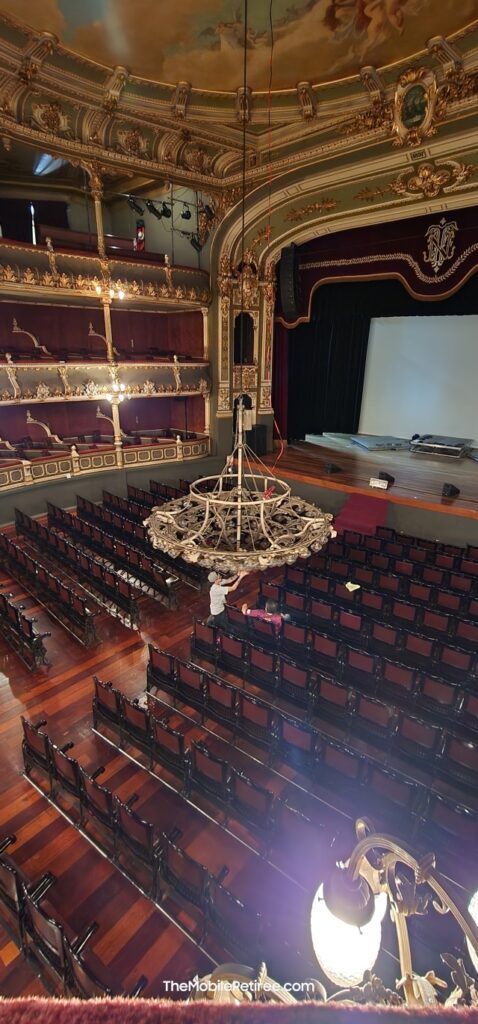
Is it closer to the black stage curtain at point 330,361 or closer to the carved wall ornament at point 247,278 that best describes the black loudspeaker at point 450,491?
the black stage curtain at point 330,361

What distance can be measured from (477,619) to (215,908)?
5557 millimetres

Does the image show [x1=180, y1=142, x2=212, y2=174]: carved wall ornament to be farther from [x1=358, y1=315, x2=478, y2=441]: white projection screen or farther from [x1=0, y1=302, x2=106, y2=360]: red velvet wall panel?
[x1=358, y1=315, x2=478, y2=441]: white projection screen

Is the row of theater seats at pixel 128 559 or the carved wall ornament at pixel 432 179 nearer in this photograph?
the row of theater seats at pixel 128 559

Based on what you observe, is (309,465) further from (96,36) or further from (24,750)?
(24,750)

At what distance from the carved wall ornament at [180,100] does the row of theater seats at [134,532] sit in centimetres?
814

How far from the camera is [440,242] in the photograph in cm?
1155

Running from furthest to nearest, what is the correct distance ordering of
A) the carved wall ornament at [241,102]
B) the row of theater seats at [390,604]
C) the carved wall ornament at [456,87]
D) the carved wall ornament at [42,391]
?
the carved wall ornament at [42,391] < the carved wall ornament at [241,102] < the carved wall ornament at [456,87] < the row of theater seats at [390,604]

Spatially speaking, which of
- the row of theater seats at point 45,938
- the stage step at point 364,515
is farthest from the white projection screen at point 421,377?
the row of theater seats at point 45,938

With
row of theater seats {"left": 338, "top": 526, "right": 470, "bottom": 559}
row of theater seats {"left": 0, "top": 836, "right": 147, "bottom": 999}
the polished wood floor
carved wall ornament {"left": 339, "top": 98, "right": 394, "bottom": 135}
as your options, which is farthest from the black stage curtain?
row of theater seats {"left": 0, "top": 836, "right": 147, "bottom": 999}

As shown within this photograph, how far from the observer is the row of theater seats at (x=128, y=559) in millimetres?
8688

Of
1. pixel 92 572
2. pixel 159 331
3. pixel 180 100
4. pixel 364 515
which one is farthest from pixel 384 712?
pixel 159 331

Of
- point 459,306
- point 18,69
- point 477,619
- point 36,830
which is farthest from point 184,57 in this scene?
point 36,830

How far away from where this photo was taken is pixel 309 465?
14.5 m

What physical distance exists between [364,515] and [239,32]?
29.8 feet
